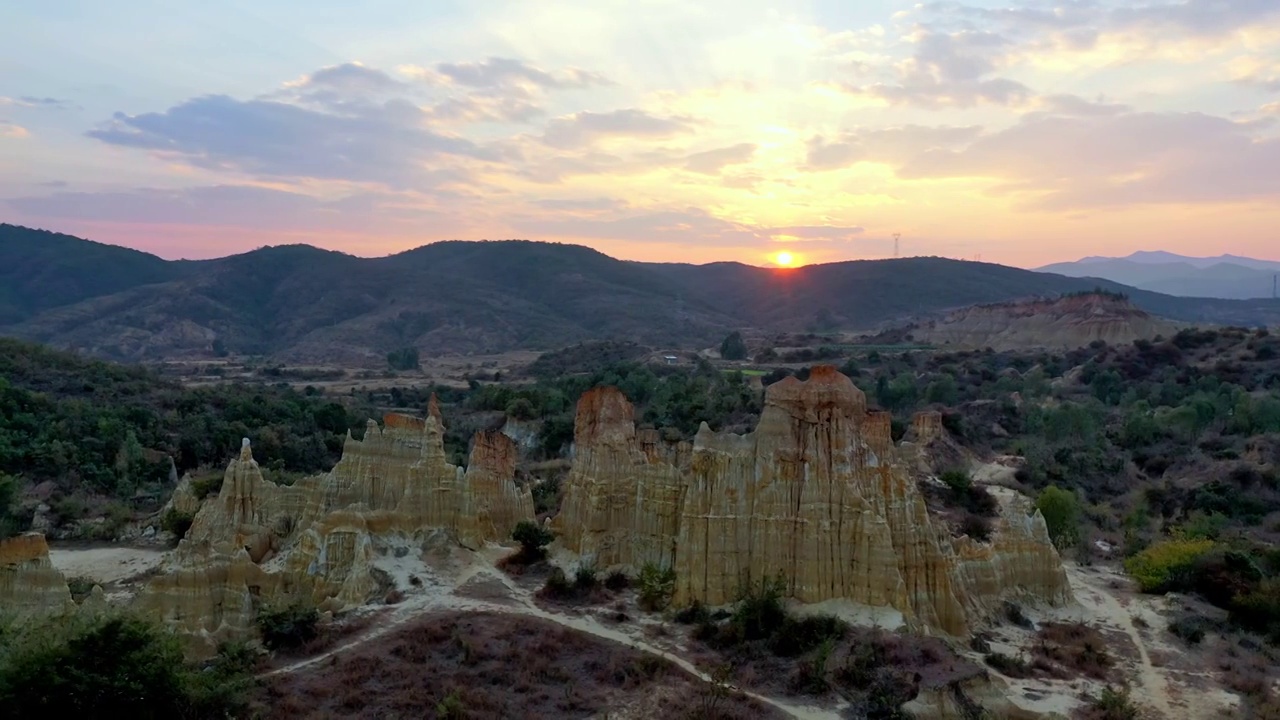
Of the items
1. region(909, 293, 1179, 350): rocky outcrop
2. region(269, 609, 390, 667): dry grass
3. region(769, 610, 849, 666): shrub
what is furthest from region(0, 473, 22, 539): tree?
region(909, 293, 1179, 350): rocky outcrop

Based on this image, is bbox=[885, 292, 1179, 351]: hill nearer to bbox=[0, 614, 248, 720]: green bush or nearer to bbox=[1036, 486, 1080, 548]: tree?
bbox=[1036, 486, 1080, 548]: tree

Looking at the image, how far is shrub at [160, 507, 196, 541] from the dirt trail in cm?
1582

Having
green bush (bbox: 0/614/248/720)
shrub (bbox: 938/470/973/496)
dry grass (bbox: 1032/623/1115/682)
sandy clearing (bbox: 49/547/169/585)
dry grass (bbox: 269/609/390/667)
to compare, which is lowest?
sandy clearing (bbox: 49/547/169/585)

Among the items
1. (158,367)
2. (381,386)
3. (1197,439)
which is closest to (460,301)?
(158,367)

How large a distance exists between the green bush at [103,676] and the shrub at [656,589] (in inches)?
450

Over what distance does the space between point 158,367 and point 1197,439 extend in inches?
4932

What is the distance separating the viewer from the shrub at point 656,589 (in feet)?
86.4

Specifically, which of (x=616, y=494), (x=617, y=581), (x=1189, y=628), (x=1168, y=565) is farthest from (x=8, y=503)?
(x=1168, y=565)

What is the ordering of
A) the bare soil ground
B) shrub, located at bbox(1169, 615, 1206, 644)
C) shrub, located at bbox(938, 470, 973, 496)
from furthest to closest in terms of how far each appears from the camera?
shrub, located at bbox(938, 470, 973, 496), the bare soil ground, shrub, located at bbox(1169, 615, 1206, 644)

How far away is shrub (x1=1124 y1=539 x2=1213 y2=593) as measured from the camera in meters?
30.3

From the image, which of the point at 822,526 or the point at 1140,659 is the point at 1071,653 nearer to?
the point at 1140,659

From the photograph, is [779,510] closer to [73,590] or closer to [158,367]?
[73,590]

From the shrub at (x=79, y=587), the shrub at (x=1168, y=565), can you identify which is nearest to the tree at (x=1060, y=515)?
the shrub at (x=1168, y=565)

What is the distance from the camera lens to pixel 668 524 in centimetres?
2842
